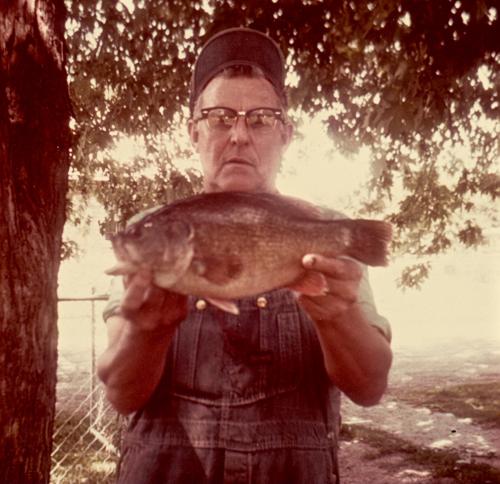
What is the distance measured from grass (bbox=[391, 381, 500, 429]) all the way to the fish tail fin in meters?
9.51

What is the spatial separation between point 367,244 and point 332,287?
253 millimetres

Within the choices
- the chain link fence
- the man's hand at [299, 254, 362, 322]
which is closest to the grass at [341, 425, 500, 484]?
the chain link fence

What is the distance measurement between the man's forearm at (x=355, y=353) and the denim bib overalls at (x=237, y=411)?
7.4 inches

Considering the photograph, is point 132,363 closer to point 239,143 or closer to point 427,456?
point 239,143

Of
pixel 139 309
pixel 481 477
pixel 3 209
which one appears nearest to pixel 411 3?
pixel 3 209

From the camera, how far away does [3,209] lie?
11.7 ft

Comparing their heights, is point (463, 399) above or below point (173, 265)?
below

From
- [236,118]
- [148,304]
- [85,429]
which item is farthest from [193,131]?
[85,429]

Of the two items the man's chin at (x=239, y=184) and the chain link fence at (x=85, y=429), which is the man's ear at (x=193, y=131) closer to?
the man's chin at (x=239, y=184)

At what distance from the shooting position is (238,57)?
9.90ft

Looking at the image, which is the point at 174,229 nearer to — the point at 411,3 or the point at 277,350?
the point at 277,350

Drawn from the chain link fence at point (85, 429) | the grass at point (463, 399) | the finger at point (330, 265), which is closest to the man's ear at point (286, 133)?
the finger at point (330, 265)

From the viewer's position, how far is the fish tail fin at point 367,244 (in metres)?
2.47

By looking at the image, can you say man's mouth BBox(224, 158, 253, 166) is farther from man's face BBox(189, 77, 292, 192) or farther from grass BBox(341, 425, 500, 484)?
grass BBox(341, 425, 500, 484)
